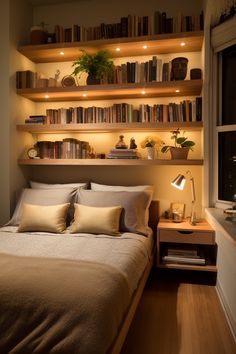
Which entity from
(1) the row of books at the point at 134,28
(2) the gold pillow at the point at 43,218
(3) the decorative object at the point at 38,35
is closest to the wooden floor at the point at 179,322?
(2) the gold pillow at the point at 43,218

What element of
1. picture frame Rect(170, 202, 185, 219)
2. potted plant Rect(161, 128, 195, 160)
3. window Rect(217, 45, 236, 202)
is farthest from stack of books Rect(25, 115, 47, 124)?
window Rect(217, 45, 236, 202)

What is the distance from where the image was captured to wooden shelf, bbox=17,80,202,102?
2924 mm

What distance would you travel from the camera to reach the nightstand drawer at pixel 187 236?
2.71 metres

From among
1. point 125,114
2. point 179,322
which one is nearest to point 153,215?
point 125,114

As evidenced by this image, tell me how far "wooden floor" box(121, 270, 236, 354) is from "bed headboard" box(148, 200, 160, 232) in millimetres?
596

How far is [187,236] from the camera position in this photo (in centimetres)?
275

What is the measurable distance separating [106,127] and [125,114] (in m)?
0.25

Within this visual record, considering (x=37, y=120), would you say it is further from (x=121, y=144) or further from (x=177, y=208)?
(x=177, y=208)

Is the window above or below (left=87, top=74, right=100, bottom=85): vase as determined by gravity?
below

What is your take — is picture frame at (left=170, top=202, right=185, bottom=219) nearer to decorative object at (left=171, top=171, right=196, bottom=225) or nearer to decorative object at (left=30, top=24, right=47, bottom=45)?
decorative object at (left=171, top=171, right=196, bottom=225)

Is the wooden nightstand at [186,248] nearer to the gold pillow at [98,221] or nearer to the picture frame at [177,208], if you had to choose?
the picture frame at [177,208]

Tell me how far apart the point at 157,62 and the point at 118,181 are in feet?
4.43

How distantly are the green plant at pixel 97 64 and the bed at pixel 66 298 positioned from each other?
1900mm

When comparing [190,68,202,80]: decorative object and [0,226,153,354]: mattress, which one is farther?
[190,68,202,80]: decorative object
